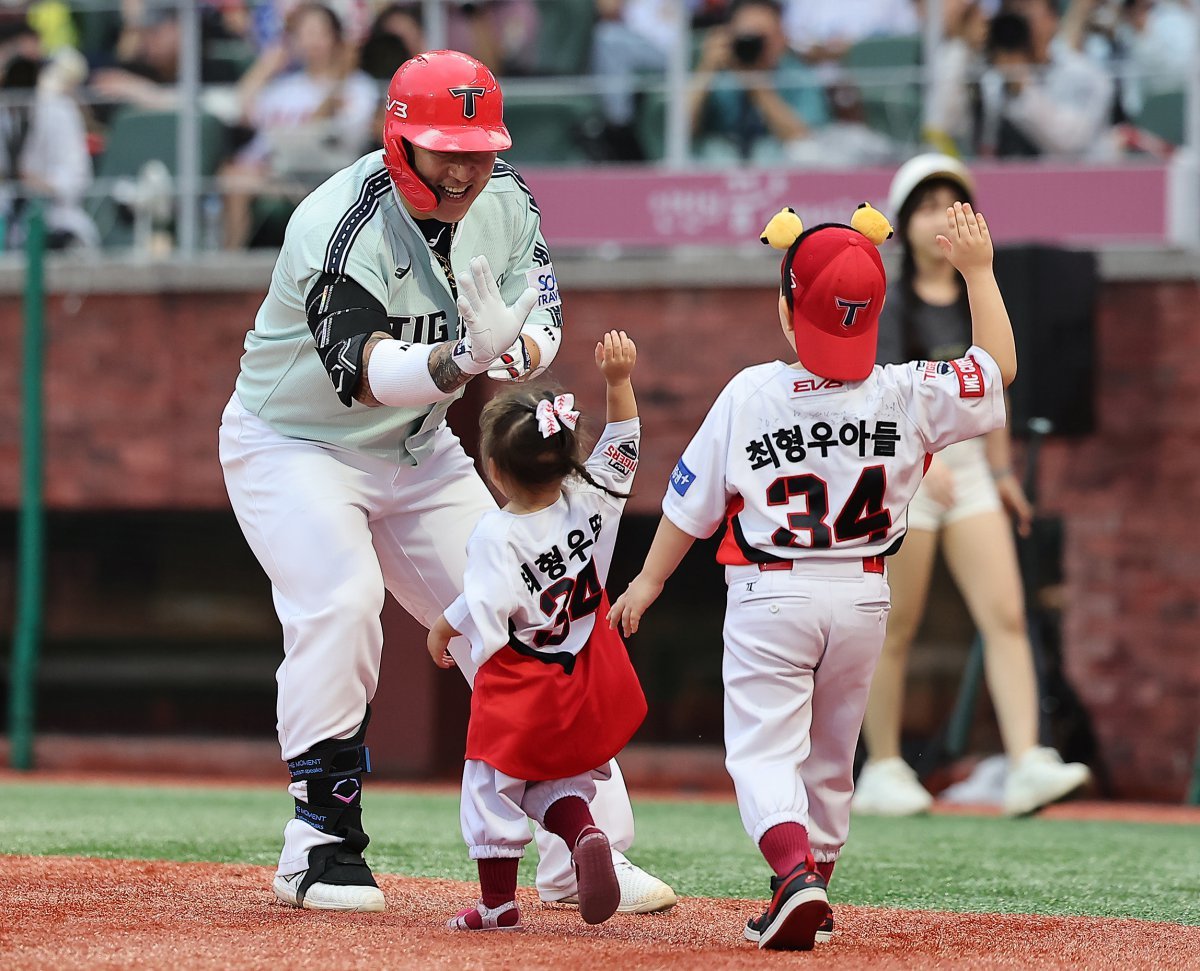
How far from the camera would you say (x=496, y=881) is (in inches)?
167

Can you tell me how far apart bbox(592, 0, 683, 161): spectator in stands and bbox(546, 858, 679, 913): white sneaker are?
22.2ft

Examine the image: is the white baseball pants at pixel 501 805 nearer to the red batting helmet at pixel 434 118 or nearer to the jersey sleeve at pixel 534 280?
the jersey sleeve at pixel 534 280

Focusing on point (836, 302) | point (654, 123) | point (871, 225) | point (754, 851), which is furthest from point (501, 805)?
point (654, 123)

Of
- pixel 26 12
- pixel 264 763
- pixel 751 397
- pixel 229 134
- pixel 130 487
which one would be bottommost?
pixel 264 763

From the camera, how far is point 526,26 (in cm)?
1116

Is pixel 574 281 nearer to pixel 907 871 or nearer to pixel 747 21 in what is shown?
pixel 747 21

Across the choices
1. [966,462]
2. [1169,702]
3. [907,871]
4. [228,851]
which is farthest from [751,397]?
[1169,702]

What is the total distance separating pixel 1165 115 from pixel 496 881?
7100 millimetres

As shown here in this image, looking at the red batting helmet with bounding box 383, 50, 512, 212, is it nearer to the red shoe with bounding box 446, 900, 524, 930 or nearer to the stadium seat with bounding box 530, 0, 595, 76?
the red shoe with bounding box 446, 900, 524, 930

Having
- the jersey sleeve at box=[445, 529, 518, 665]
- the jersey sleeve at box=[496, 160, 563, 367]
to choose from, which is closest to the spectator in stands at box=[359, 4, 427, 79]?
the jersey sleeve at box=[496, 160, 563, 367]

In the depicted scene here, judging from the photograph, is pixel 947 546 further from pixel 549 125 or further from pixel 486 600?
pixel 549 125

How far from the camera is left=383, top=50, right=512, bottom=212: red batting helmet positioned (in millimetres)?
4434

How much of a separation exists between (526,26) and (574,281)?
1.70 m

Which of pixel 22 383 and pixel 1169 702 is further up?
pixel 22 383
